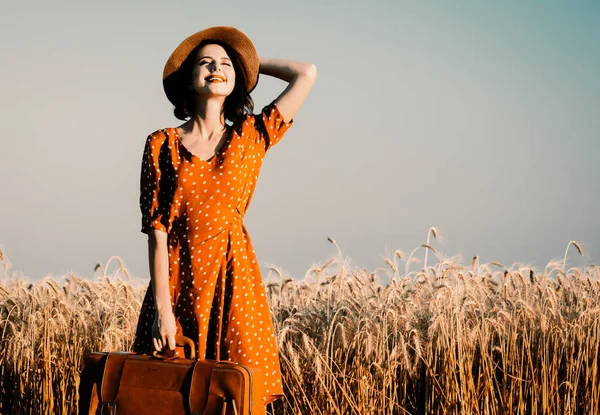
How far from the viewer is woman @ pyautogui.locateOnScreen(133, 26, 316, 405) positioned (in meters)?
2.11

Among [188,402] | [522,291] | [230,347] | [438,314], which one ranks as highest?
[522,291]

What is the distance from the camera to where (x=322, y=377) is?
9.37 ft

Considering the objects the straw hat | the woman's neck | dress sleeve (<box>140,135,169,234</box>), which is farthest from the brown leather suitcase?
the straw hat

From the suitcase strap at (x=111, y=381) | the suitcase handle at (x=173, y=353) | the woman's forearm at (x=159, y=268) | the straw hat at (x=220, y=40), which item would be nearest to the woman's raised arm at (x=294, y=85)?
the straw hat at (x=220, y=40)

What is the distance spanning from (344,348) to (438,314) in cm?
42

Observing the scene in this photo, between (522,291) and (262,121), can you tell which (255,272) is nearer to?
(262,121)

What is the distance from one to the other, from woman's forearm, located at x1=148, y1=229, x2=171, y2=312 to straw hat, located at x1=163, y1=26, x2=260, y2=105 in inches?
20.9

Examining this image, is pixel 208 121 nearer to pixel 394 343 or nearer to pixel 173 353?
pixel 173 353

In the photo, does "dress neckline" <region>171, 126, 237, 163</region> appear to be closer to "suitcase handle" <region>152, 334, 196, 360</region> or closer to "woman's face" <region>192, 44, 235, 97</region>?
"woman's face" <region>192, 44, 235, 97</region>

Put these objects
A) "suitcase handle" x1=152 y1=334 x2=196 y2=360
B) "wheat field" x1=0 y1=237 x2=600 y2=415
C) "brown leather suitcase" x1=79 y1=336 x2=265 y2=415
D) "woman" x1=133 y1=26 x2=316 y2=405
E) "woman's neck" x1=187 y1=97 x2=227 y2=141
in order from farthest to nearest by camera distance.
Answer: "wheat field" x1=0 y1=237 x2=600 y2=415, "woman's neck" x1=187 y1=97 x2=227 y2=141, "woman" x1=133 y1=26 x2=316 y2=405, "suitcase handle" x1=152 y1=334 x2=196 y2=360, "brown leather suitcase" x1=79 y1=336 x2=265 y2=415

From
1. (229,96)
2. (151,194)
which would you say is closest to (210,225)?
(151,194)

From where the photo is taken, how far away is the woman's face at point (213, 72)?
220cm

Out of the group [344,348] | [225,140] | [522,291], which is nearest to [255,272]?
[225,140]

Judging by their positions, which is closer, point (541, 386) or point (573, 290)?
point (541, 386)
